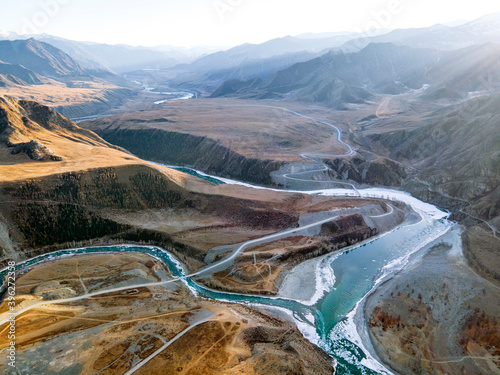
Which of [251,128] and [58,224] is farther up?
[251,128]

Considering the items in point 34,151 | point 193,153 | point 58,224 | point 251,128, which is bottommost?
point 58,224

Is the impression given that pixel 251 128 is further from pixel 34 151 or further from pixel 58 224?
pixel 58 224

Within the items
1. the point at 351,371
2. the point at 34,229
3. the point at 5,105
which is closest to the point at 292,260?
the point at 351,371

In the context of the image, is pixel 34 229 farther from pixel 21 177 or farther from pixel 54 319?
pixel 54 319

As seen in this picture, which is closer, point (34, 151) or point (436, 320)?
point (436, 320)

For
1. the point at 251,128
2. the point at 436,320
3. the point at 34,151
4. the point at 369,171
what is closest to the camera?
the point at 436,320

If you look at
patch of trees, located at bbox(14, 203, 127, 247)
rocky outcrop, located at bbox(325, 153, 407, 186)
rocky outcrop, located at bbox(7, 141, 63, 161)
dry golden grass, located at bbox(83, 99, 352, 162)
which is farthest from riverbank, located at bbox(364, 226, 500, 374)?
rocky outcrop, located at bbox(7, 141, 63, 161)

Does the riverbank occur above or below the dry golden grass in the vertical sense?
below

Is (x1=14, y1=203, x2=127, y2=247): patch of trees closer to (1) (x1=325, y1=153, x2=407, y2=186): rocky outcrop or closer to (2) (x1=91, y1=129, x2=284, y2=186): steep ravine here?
(2) (x1=91, y1=129, x2=284, y2=186): steep ravine

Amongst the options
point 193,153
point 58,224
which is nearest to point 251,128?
point 193,153

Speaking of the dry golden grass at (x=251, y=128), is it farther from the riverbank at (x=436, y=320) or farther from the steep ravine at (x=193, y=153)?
the riverbank at (x=436, y=320)

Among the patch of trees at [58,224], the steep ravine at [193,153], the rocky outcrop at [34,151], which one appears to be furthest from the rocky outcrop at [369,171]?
the rocky outcrop at [34,151]
